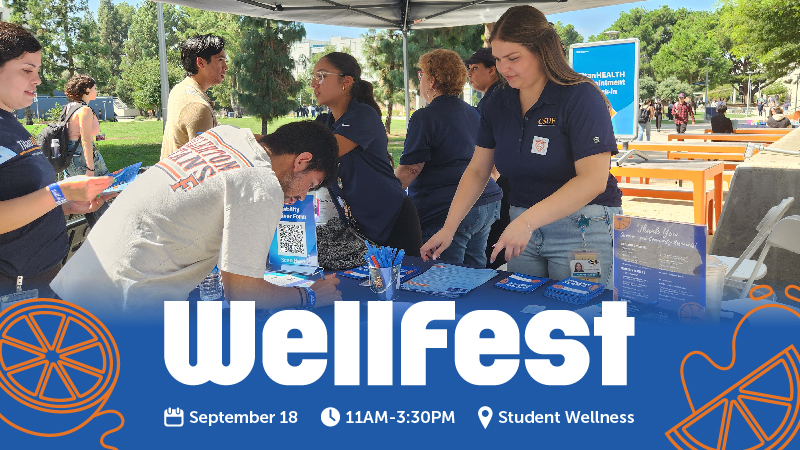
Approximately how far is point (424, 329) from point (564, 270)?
0.77 m

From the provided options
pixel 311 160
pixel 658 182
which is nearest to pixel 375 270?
pixel 311 160

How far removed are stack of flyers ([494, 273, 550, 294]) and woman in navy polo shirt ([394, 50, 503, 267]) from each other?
0.96 metres

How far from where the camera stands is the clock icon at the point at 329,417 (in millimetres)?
1224

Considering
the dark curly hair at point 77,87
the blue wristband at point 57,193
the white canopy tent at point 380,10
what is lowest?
the blue wristband at point 57,193

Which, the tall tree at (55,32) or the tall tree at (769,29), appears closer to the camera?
the tall tree at (769,29)

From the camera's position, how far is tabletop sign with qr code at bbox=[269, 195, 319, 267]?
191 centimetres

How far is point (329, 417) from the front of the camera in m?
1.23

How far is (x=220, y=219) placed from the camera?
130 cm

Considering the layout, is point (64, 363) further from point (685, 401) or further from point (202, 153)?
point (685, 401)

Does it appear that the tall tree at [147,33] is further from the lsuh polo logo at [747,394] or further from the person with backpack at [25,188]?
the lsuh polo logo at [747,394]

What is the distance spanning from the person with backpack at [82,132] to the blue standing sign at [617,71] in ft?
12.8

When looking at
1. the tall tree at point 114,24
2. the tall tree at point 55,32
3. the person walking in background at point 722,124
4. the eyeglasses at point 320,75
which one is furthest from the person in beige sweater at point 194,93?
the tall tree at point 114,24

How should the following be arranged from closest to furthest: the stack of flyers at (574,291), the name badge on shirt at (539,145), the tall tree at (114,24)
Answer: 1. the stack of flyers at (574,291)
2. the name badge on shirt at (539,145)
3. the tall tree at (114,24)

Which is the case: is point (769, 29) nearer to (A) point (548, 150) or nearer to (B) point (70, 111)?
(B) point (70, 111)
